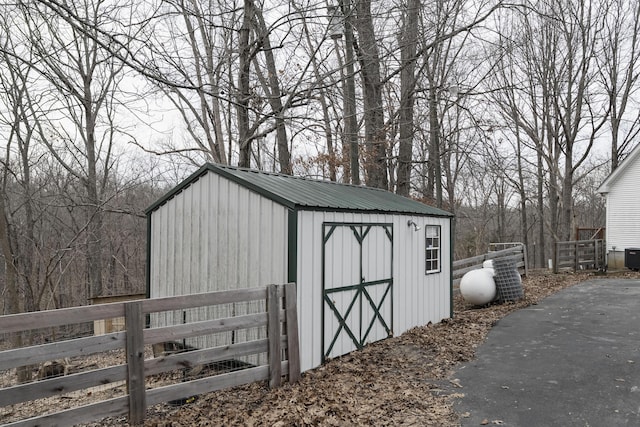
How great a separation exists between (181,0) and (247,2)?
9.44ft

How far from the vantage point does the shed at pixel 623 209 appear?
61.4 ft

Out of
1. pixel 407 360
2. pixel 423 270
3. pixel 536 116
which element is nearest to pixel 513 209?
pixel 536 116

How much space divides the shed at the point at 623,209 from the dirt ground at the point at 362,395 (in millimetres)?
14334

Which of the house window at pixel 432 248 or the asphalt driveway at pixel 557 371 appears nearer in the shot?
the asphalt driveway at pixel 557 371

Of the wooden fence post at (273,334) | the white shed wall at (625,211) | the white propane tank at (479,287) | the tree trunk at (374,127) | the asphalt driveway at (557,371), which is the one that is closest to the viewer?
the asphalt driveway at (557,371)

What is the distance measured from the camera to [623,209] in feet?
62.6

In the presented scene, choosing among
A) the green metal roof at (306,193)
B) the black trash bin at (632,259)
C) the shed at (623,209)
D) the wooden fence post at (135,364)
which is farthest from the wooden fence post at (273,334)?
the shed at (623,209)

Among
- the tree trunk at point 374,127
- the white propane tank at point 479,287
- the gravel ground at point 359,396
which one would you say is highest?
the tree trunk at point 374,127

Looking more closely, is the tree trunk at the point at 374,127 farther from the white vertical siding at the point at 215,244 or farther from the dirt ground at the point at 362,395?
the dirt ground at the point at 362,395

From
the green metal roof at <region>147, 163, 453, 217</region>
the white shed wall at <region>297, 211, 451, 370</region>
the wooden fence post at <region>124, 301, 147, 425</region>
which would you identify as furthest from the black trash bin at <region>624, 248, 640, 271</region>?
the wooden fence post at <region>124, 301, 147, 425</region>

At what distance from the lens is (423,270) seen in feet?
30.8

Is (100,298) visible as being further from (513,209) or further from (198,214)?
(513,209)

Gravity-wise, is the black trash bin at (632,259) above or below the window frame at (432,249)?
below

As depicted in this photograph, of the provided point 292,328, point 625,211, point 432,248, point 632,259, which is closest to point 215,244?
point 292,328
